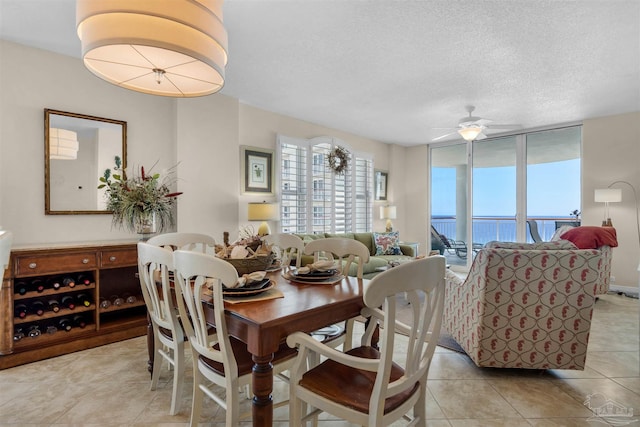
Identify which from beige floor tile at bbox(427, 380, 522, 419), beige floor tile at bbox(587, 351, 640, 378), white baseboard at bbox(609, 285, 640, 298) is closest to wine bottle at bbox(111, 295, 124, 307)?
beige floor tile at bbox(427, 380, 522, 419)

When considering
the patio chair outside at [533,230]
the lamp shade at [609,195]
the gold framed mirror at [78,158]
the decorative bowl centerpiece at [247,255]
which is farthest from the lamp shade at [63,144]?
the patio chair outside at [533,230]

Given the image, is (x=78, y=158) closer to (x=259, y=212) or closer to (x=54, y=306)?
(x=54, y=306)

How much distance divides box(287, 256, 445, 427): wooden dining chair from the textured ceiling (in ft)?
6.89

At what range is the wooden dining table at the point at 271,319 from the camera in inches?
51.8

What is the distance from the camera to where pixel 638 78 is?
145 inches

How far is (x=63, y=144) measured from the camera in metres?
3.13

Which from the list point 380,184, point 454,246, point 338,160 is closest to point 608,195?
point 454,246

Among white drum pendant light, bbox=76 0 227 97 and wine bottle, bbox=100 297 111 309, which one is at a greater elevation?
white drum pendant light, bbox=76 0 227 97

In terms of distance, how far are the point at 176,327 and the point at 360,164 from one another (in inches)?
199

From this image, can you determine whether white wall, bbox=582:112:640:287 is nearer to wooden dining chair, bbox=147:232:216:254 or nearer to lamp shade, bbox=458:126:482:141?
lamp shade, bbox=458:126:482:141

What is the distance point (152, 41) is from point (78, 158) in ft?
7.72

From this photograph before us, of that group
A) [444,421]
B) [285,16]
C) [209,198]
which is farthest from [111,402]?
[285,16]

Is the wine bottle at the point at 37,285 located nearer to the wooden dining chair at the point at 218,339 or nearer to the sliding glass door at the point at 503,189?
the wooden dining chair at the point at 218,339

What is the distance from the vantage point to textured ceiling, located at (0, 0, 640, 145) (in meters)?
2.45
